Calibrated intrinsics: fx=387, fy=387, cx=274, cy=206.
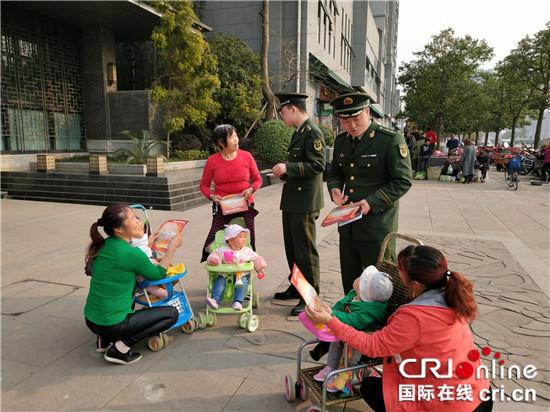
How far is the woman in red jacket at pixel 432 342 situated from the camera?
1.80 meters

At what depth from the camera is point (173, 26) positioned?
41.9ft

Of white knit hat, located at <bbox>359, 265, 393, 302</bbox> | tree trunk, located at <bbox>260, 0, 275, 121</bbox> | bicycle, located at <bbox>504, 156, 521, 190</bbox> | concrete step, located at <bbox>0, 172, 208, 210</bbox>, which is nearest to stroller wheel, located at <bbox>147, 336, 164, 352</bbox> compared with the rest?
white knit hat, located at <bbox>359, 265, 393, 302</bbox>

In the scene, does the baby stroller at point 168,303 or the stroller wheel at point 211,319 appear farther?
the stroller wheel at point 211,319

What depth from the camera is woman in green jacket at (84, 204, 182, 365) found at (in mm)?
2881

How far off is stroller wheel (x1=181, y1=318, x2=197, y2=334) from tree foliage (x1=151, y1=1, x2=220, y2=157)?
11073mm

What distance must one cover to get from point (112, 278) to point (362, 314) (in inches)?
72.6

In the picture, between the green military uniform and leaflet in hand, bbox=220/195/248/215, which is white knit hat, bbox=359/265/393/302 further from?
leaflet in hand, bbox=220/195/248/215

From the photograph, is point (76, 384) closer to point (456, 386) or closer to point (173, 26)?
point (456, 386)

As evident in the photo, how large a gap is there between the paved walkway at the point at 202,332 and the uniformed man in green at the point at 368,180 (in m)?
0.98

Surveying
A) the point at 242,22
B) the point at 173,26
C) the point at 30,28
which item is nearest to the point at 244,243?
the point at 173,26

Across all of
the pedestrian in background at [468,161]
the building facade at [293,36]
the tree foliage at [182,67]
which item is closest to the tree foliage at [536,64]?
the building facade at [293,36]

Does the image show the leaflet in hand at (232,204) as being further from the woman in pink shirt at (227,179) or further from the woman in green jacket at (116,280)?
the woman in green jacket at (116,280)

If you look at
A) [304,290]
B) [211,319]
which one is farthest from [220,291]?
[304,290]

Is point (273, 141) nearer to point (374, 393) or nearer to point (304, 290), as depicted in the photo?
point (304, 290)
